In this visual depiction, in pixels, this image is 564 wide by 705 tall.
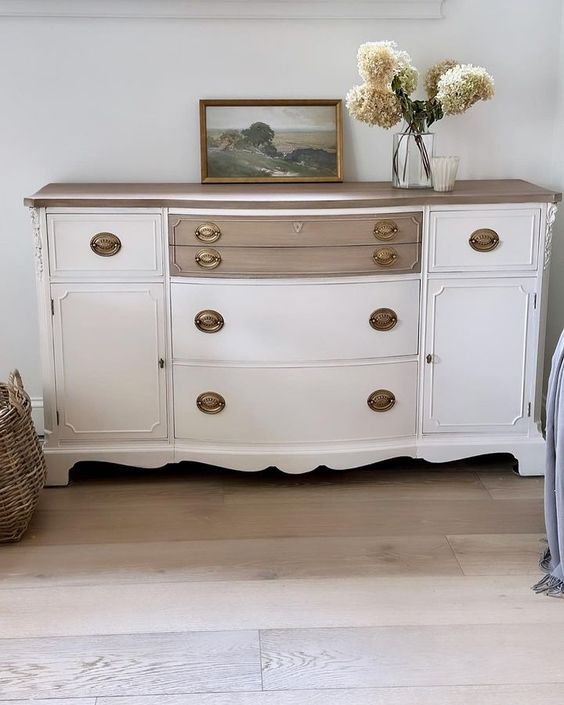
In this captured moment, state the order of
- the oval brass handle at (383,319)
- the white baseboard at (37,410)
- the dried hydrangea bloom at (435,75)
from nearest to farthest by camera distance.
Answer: the oval brass handle at (383,319) → the dried hydrangea bloom at (435,75) → the white baseboard at (37,410)

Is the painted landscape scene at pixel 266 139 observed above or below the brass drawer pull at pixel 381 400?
above

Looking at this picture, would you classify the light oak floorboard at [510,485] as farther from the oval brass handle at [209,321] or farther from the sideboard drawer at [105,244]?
the sideboard drawer at [105,244]

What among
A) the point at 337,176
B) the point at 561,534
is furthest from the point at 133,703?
the point at 337,176

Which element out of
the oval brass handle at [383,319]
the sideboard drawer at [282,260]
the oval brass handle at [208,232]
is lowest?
the oval brass handle at [383,319]

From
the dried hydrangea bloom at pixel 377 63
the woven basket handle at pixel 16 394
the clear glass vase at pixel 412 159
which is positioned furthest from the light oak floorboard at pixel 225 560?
the dried hydrangea bloom at pixel 377 63

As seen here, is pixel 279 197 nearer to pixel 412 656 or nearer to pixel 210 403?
pixel 210 403

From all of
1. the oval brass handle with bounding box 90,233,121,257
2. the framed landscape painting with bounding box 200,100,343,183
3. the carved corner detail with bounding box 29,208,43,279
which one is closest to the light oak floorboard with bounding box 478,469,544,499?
the framed landscape painting with bounding box 200,100,343,183

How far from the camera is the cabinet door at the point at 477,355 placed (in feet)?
9.66

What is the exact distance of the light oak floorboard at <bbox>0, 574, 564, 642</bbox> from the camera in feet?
7.44

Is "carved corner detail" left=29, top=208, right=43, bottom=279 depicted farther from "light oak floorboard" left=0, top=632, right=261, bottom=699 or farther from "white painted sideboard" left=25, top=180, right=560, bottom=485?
"light oak floorboard" left=0, top=632, right=261, bottom=699

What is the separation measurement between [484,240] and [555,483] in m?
0.78

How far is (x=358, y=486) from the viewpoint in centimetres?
304

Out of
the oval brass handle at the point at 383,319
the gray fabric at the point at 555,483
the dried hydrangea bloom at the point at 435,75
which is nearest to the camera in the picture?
the gray fabric at the point at 555,483

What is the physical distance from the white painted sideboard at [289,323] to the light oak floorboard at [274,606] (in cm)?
63
